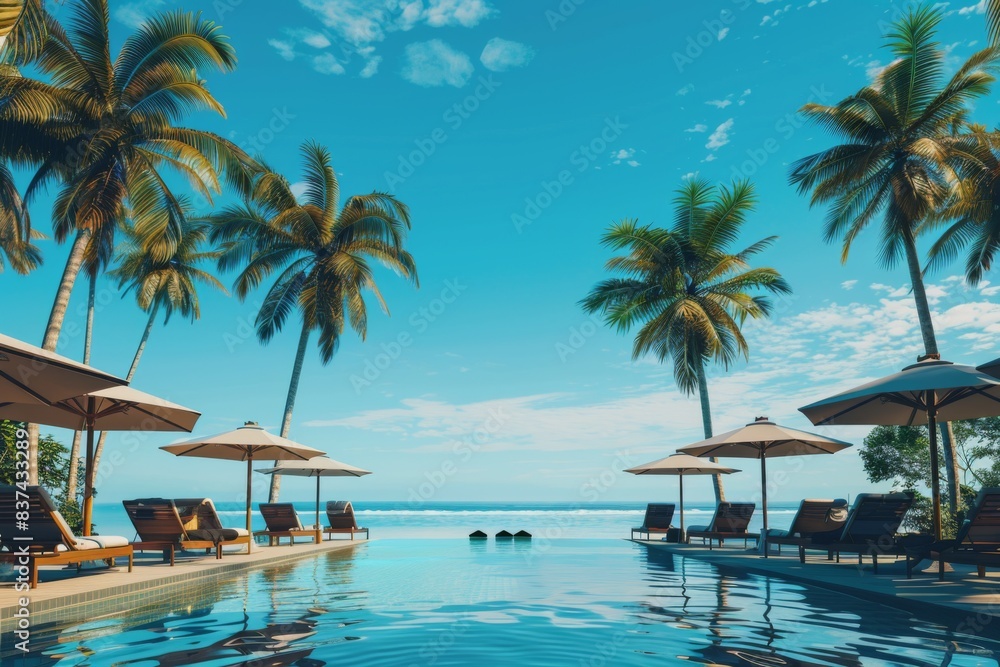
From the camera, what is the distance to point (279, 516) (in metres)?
17.6

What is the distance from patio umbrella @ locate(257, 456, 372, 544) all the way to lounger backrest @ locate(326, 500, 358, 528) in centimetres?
57

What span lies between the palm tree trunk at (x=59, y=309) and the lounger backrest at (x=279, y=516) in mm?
5009

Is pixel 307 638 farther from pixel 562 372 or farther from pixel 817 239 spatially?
pixel 562 372

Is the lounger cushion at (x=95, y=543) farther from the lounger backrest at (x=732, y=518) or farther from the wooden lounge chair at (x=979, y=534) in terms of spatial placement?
the lounger backrest at (x=732, y=518)

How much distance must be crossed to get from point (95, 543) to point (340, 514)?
11.7 metres

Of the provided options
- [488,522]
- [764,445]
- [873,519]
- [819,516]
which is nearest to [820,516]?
[819,516]

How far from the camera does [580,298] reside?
25.7 m

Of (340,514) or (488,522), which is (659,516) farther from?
(488,522)

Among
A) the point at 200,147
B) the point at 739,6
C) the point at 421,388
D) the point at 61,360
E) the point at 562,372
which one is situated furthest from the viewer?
the point at 421,388

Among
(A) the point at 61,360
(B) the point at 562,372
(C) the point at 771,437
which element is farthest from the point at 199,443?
(B) the point at 562,372

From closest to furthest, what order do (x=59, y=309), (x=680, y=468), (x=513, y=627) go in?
(x=513, y=627), (x=59, y=309), (x=680, y=468)

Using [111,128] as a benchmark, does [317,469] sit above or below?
below

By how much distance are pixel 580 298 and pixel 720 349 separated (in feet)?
17.5

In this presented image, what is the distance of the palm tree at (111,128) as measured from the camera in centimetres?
1641
